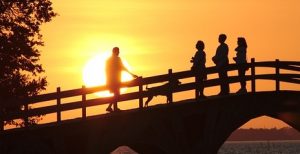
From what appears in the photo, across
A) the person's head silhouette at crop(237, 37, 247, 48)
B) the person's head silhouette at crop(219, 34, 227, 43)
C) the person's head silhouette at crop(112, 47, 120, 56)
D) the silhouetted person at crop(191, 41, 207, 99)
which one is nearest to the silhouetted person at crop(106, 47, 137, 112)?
the person's head silhouette at crop(112, 47, 120, 56)

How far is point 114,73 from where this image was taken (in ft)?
96.9

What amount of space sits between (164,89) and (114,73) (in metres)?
2.40

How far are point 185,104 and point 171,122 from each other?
816 mm

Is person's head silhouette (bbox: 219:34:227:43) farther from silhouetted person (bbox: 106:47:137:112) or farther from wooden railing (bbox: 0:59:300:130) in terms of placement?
silhouetted person (bbox: 106:47:137:112)

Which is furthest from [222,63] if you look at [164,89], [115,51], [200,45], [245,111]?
[115,51]

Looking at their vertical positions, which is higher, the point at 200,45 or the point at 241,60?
the point at 200,45

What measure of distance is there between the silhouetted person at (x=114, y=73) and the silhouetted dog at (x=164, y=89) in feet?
4.70

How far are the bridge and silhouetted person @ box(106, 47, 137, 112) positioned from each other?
0.29 m

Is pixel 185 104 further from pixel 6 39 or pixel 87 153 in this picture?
pixel 6 39

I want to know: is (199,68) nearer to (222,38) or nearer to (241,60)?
(222,38)

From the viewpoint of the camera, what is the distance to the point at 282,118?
36125 millimetres

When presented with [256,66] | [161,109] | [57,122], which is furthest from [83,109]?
[256,66]

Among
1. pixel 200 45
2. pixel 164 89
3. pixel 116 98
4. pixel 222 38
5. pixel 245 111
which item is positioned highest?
pixel 222 38

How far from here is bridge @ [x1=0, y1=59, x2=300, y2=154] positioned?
91.9ft
